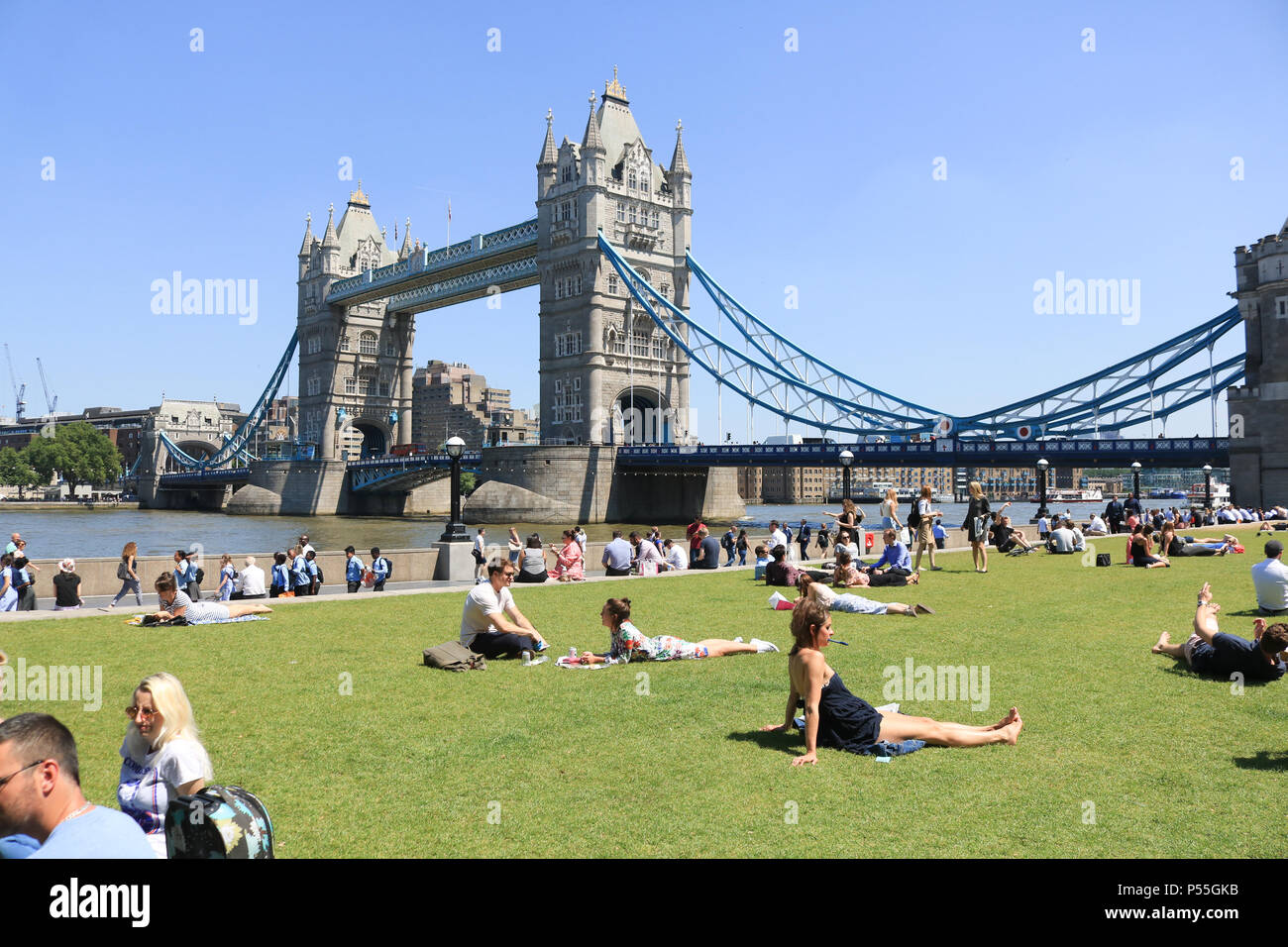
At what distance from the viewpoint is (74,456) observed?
129 metres

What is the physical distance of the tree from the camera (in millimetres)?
128125

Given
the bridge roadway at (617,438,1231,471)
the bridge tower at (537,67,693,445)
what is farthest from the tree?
the bridge roadway at (617,438,1231,471)

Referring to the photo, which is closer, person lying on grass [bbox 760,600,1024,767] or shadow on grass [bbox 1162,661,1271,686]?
person lying on grass [bbox 760,600,1024,767]

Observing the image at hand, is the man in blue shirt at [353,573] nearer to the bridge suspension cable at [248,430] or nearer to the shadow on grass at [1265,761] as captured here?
the shadow on grass at [1265,761]

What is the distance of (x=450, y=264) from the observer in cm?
8300

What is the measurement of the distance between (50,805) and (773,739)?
442 cm

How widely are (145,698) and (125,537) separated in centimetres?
5652

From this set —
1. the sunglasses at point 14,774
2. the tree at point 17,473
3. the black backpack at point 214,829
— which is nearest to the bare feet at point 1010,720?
the black backpack at point 214,829

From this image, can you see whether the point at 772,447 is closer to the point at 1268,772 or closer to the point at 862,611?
the point at 862,611

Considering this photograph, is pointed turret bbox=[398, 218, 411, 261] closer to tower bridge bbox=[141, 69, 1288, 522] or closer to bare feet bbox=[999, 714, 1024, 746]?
tower bridge bbox=[141, 69, 1288, 522]

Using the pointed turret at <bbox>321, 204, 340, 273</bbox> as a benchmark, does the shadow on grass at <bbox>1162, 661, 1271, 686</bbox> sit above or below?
below

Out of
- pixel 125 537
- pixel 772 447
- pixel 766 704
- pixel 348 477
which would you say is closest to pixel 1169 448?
pixel 772 447

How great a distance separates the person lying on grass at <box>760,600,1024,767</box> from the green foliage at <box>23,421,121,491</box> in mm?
144991

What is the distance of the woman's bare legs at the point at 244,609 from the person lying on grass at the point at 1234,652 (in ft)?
35.9
